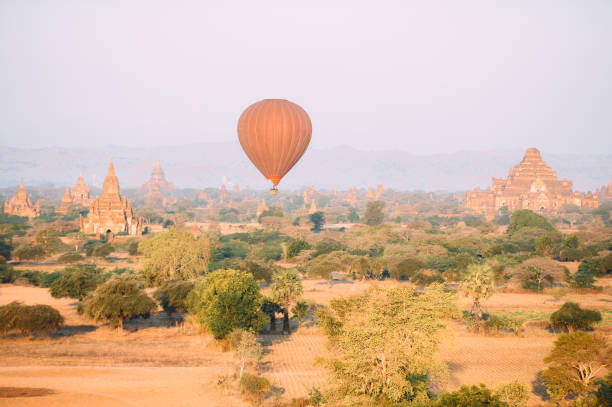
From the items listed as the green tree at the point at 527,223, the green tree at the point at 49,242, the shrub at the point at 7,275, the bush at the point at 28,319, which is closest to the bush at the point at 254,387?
the bush at the point at 28,319

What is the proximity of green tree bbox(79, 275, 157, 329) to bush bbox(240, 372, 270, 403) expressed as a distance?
981 centimetres

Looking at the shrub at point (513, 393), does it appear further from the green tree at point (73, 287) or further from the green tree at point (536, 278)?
the green tree at point (536, 278)

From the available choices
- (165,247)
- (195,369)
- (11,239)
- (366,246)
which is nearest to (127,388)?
(195,369)

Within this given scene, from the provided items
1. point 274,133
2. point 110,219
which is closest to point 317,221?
point 110,219

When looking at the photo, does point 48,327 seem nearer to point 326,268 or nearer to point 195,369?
point 195,369

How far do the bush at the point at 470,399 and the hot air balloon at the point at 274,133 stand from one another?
14569 millimetres

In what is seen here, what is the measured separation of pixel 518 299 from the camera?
38938 millimetres

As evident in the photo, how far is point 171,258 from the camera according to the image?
38.4 metres

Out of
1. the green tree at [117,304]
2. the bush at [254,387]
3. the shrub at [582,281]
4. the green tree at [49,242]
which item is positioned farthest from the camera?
the green tree at [49,242]

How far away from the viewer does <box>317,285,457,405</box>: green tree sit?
16609mm

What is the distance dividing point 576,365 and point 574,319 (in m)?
9.22

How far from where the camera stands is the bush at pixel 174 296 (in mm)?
31125

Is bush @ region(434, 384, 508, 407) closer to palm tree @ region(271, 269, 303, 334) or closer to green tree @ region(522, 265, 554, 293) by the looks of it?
palm tree @ region(271, 269, 303, 334)

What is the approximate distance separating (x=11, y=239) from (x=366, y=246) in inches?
1574
